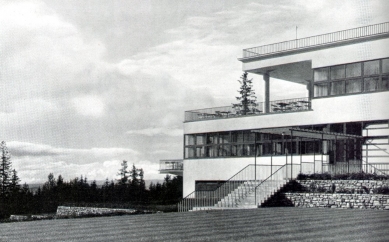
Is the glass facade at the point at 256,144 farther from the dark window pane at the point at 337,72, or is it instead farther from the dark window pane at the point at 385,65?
the dark window pane at the point at 385,65

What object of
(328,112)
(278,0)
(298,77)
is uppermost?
(278,0)

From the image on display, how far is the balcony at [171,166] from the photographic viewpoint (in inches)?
1840

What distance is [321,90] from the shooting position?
113 feet

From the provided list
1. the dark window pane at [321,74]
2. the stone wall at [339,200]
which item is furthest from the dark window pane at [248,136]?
the stone wall at [339,200]

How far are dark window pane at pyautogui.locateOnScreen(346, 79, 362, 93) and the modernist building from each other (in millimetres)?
17

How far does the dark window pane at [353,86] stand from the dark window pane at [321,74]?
1.62 meters

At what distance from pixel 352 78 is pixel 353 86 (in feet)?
1.53

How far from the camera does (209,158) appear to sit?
132 feet

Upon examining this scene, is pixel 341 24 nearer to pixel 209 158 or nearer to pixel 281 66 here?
pixel 281 66

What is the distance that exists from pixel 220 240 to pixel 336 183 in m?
16.0

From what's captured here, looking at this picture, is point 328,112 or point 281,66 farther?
point 281,66

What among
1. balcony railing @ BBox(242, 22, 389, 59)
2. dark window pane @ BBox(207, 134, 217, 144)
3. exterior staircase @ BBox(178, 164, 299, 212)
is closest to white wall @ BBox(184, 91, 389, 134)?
dark window pane @ BBox(207, 134, 217, 144)

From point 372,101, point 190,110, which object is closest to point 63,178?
point 190,110

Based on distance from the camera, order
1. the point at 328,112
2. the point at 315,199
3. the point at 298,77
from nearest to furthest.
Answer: the point at 315,199 < the point at 328,112 < the point at 298,77
